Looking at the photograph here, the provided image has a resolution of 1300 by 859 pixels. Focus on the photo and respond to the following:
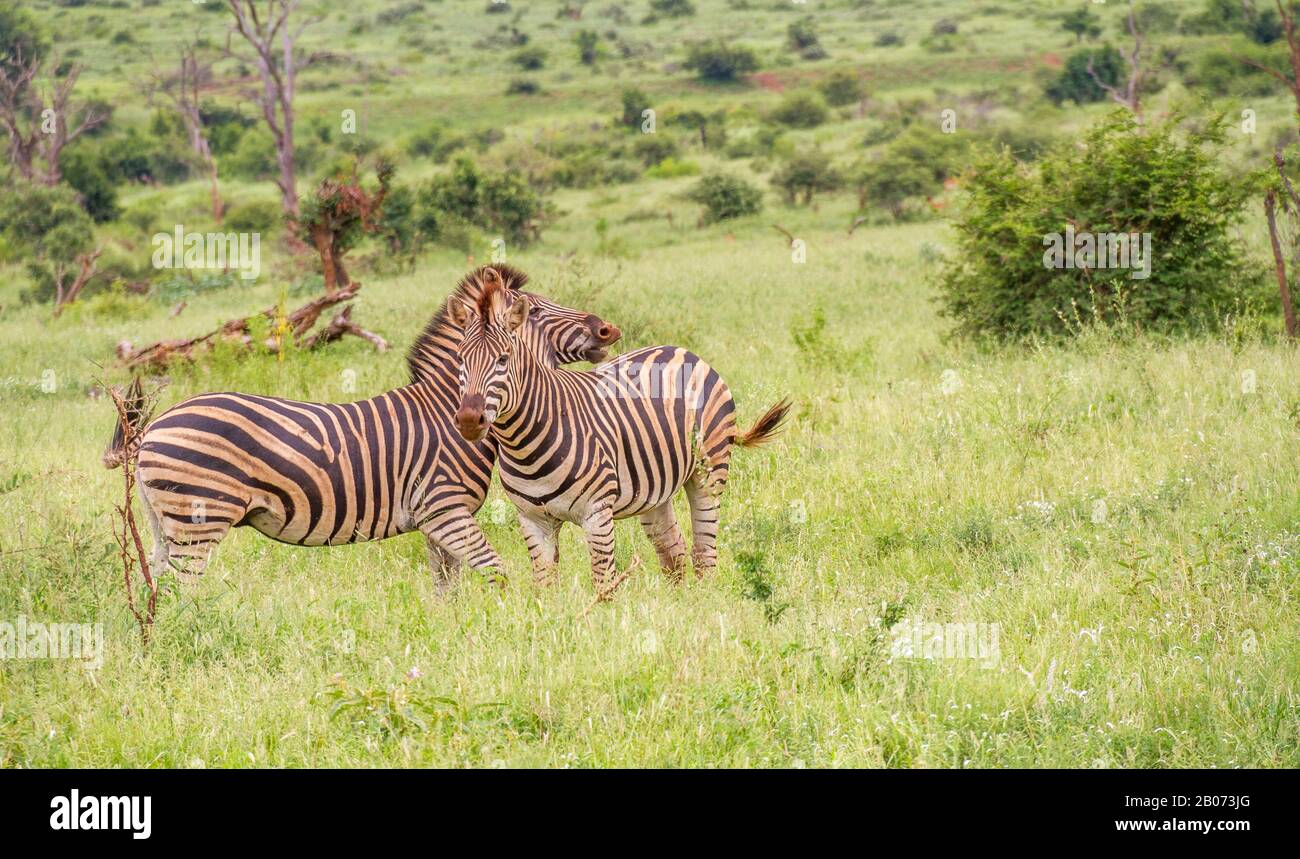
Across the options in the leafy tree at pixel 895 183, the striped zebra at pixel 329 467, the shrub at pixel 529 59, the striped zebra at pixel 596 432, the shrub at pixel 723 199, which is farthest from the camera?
the shrub at pixel 529 59

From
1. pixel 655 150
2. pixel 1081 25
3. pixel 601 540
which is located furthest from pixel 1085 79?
pixel 601 540

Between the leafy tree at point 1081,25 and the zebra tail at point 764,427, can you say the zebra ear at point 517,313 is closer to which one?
the zebra tail at point 764,427

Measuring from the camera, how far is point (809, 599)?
6625 mm

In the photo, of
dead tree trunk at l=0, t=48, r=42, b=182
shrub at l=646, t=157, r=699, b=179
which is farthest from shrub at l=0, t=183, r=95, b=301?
shrub at l=646, t=157, r=699, b=179

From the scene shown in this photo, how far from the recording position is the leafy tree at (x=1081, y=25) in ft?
185

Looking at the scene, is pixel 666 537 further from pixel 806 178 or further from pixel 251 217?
pixel 251 217

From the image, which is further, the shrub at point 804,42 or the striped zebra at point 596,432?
the shrub at point 804,42

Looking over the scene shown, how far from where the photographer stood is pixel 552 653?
555 centimetres

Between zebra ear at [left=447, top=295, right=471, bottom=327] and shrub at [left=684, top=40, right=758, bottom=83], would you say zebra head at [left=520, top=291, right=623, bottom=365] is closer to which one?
zebra ear at [left=447, top=295, right=471, bottom=327]

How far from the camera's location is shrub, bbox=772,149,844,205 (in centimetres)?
3262

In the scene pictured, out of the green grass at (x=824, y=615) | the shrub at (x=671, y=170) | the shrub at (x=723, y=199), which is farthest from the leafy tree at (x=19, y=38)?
the green grass at (x=824, y=615)

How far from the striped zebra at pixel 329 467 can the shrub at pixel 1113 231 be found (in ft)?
25.0

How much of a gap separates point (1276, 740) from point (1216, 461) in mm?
3982

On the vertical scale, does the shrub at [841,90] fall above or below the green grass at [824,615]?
below
